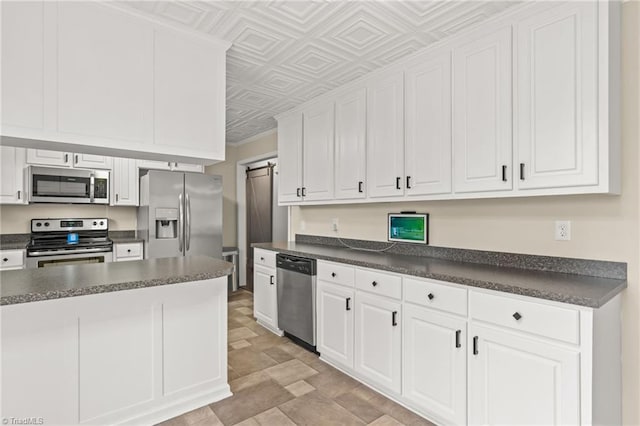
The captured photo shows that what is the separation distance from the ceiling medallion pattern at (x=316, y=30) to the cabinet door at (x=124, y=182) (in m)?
2.14

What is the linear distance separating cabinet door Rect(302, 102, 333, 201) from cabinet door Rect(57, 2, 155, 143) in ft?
5.42

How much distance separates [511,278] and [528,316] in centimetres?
27

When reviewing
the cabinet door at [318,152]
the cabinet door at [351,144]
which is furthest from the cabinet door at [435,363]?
the cabinet door at [318,152]

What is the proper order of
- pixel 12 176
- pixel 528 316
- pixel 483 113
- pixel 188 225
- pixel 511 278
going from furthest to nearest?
pixel 188 225
pixel 12 176
pixel 483 113
pixel 511 278
pixel 528 316

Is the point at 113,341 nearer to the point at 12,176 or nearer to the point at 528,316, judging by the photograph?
the point at 528,316

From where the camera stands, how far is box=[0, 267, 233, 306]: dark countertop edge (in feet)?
4.90

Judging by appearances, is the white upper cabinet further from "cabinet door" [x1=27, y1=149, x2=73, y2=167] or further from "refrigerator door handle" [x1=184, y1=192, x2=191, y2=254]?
"cabinet door" [x1=27, y1=149, x2=73, y2=167]

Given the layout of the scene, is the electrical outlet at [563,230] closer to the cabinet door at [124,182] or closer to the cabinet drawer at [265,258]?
the cabinet drawer at [265,258]

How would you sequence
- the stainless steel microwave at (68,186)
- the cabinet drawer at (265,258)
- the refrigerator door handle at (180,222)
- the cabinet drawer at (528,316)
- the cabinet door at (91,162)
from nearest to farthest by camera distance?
the cabinet drawer at (528,316), the cabinet drawer at (265,258), the stainless steel microwave at (68,186), the cabinet door at (91,162), the refrigerator door handle at (180,222)

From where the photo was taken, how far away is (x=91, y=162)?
4023 mm

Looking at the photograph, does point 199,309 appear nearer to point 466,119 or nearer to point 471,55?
point 466,119

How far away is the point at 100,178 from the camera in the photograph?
408cm

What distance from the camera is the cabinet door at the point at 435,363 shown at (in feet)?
6.13

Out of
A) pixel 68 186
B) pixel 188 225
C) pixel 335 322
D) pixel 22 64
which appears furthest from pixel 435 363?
pixel 68 186
